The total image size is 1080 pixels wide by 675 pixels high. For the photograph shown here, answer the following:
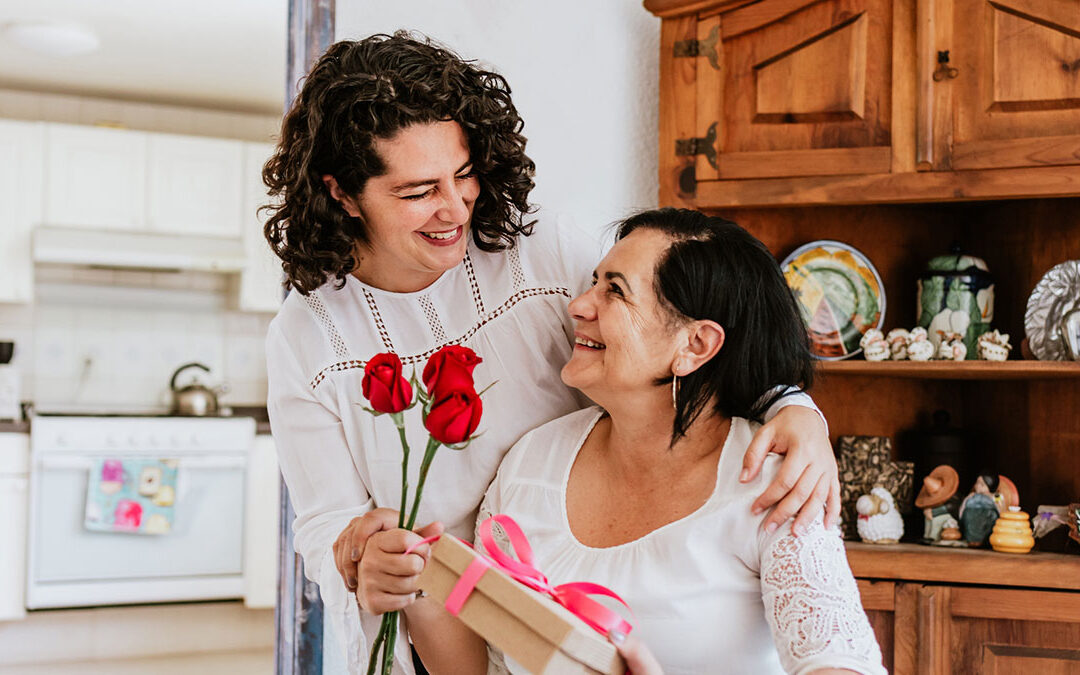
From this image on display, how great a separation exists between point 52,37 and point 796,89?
11.4ft

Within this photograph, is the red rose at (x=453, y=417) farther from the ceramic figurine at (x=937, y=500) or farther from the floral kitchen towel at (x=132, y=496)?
the floral kitchen towel at (x=132, y=496)

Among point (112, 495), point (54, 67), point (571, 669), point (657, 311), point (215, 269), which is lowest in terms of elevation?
point (112, 495)

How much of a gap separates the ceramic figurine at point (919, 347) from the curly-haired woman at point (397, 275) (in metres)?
0.84

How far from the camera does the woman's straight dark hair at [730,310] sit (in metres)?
1.35

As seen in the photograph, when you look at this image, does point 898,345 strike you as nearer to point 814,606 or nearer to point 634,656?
point 814,606

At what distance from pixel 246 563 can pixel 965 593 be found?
3.45 m

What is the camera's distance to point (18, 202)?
4652 mm

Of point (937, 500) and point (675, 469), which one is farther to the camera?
point (937, 500)

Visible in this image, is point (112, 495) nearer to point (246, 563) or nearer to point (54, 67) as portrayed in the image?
point (246, 563)

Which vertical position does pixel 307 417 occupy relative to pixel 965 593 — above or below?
above

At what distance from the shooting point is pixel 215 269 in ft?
16.3

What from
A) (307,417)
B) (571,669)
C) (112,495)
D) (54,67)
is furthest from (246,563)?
(571,669)

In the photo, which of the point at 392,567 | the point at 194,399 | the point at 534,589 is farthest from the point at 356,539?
the point at 194,399

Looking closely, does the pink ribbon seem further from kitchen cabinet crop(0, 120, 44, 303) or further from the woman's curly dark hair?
kitchen cabinet crop(0, 120, 44, 303)
